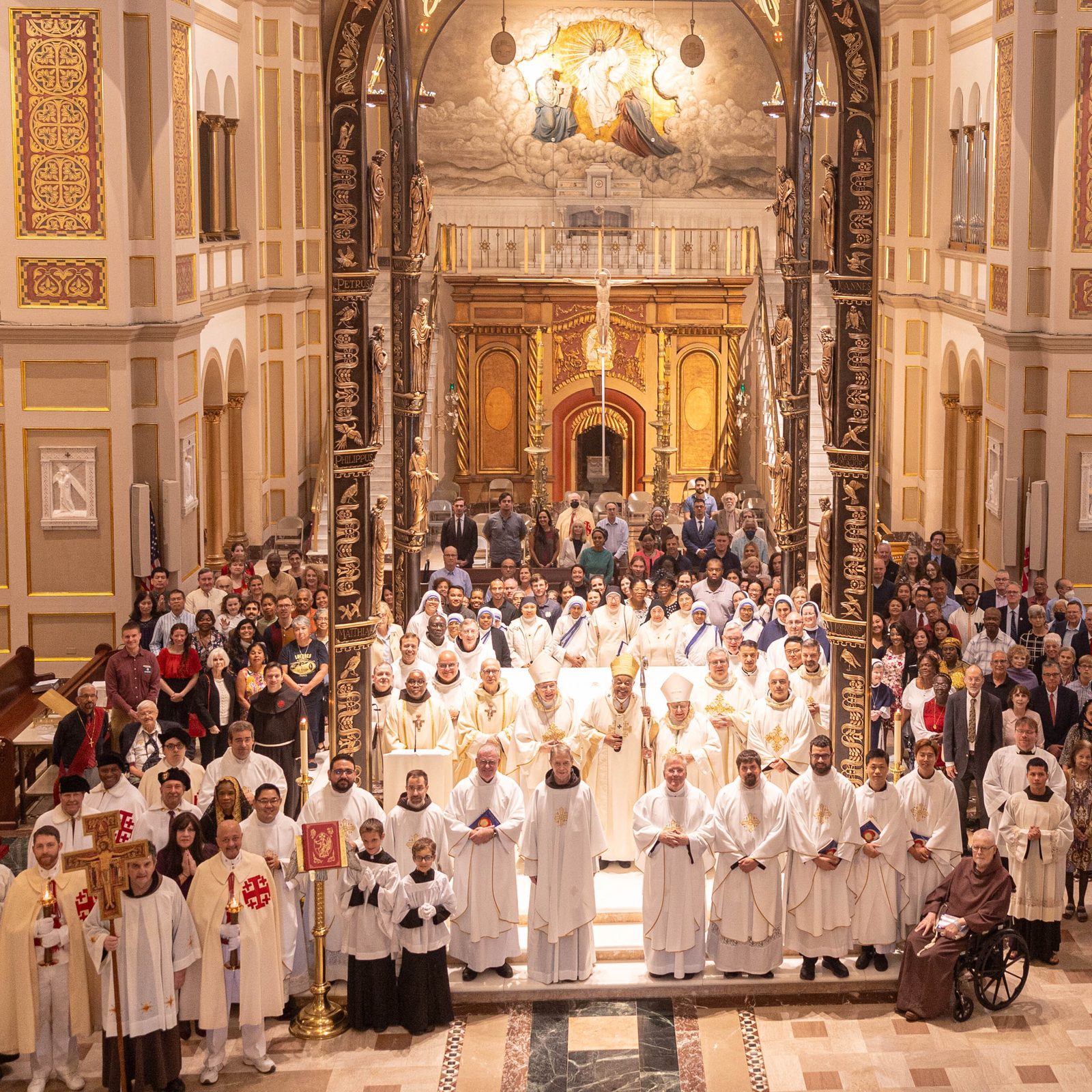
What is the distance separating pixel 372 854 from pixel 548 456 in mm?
18462

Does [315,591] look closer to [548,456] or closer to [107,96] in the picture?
[107,96]

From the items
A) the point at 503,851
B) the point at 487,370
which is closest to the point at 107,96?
the point at 503,851

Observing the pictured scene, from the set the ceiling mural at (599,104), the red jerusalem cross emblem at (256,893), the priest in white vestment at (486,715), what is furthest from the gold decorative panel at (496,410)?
the red jerusalem cross emblem at (256,893)

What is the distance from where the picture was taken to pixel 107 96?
17.6m

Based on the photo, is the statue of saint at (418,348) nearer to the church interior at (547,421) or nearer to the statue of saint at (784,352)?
the church interior at (547,421)

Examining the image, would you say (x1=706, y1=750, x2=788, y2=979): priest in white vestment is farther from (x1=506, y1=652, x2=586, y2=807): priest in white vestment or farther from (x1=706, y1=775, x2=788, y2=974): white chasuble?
(x1=506, y1=652, x2=586, y2=807): priest in white vestment

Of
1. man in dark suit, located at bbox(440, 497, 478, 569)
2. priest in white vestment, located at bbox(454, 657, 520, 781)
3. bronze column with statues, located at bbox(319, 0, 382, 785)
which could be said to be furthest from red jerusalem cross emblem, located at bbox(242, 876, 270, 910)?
man in dark suit, located at bbox(440, 497, 478, 569)

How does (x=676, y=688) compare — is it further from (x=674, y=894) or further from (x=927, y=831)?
(x=927, y=831)

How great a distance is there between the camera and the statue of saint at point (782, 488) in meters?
16.6

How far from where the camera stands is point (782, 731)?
13.6 meters

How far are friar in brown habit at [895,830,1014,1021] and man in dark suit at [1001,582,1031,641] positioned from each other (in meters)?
5.44

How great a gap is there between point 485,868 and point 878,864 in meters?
2.66

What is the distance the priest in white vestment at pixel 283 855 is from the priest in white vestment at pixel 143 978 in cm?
101

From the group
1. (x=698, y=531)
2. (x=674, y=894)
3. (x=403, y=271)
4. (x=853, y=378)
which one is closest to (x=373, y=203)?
(x=403, y=271)
